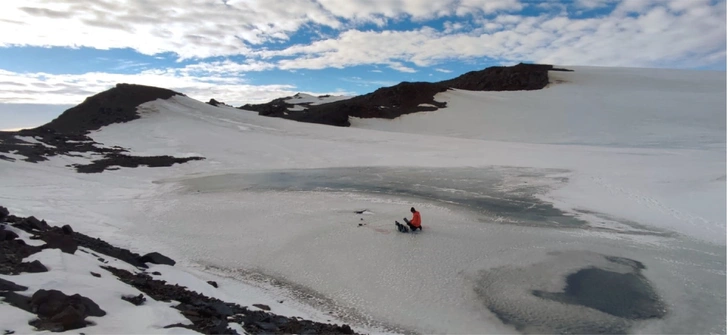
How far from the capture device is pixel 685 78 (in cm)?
5644

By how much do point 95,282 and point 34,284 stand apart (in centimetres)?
65

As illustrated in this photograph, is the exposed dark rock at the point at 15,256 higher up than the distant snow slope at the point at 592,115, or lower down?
lower down

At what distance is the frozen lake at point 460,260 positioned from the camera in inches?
290

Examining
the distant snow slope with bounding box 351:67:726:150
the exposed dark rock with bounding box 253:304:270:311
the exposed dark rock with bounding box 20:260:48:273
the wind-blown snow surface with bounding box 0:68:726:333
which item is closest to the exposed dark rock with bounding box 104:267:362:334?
the exposed dark rock with bounding box 253:304:270:311

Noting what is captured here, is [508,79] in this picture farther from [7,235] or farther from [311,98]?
[7,235]

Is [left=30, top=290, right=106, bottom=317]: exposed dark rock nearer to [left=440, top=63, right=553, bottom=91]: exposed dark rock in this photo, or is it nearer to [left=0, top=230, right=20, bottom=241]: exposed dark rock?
[left=0, top=230, right=20, bottom=241]: exposed dark rock

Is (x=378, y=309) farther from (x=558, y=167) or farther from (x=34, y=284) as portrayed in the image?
(x=558, y=167)

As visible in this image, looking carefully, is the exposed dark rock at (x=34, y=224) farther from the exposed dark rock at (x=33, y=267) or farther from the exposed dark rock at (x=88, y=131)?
the exposed dark rock at (x=88, y=131)

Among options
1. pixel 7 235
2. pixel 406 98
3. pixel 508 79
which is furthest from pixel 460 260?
pixel 508 79

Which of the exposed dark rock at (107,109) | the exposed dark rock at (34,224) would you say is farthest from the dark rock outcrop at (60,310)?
the exposed dark rock at (107,109)

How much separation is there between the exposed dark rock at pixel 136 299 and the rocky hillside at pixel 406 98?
34.6 m

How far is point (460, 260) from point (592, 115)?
34.8 meters

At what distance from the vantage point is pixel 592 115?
39.3 meters

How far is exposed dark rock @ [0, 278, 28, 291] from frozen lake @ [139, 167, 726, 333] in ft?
13.1
